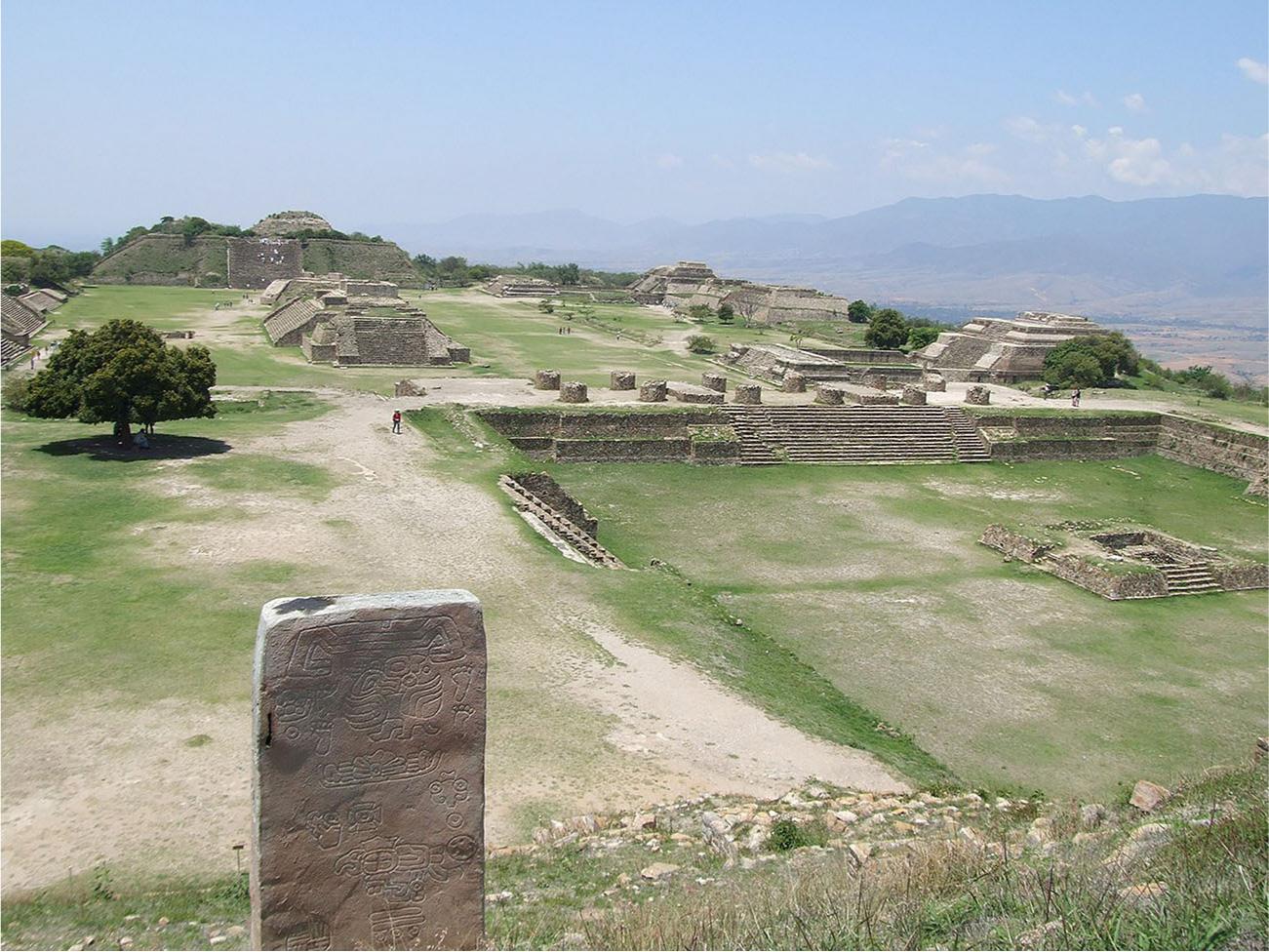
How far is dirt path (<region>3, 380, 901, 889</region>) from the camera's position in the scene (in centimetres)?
706

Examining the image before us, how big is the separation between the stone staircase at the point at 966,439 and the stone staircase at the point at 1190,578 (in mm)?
8623

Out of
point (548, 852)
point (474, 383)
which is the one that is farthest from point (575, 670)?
point (474, 383)

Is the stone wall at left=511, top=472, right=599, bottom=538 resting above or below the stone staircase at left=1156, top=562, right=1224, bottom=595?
above

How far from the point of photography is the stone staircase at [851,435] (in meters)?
24.5

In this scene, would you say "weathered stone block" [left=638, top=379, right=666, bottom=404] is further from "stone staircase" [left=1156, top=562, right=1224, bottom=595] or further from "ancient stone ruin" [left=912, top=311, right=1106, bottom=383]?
"ancient stone ruin" [left=912, top=311, right=1106, bottom=383]

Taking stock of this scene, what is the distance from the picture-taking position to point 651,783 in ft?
27.1

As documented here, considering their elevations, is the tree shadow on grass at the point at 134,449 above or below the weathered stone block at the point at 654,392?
below

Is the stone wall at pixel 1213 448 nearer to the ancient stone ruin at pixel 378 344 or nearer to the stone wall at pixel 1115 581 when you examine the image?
the stone wall at pixel 1115 581

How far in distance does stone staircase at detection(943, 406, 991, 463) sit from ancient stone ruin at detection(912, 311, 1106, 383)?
8578mm

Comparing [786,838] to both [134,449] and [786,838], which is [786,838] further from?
[134,449]

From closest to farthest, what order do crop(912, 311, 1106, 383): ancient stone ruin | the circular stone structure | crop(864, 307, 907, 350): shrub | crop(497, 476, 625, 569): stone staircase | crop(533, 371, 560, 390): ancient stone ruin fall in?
crop(497, 476, 625, 569): stone staircase, crop(533, 371, 560, 390): ancient stone ruin, the circular stone structure, crop(912, 311, 1106, 383): ancient stone ruin, crop(864, 307, 907, 350): shrub

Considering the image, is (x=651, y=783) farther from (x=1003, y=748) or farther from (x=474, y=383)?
(x=474, y=383)

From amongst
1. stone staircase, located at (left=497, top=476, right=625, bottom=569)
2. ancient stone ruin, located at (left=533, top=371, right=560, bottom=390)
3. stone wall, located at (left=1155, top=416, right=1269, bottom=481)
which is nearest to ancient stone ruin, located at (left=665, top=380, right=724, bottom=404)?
ancient stone ruin, located at (left=533, top=371, right=560, bottom=390)

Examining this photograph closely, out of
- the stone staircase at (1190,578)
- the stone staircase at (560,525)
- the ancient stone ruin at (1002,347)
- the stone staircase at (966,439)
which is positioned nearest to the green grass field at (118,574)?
the stone staircase at (560,525)
